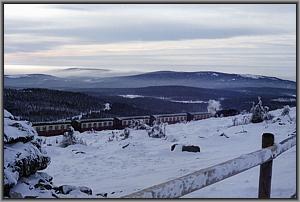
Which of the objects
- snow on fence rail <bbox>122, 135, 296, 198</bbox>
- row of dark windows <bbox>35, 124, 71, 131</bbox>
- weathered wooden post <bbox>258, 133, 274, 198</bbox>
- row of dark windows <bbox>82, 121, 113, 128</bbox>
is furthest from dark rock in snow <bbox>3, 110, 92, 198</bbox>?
weathered wooden post <bbox>258, 133, 274, 198</bbox>

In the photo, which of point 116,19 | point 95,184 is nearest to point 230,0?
point 116,19

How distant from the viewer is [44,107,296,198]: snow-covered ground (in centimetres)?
248

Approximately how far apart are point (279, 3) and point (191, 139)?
3.17ft

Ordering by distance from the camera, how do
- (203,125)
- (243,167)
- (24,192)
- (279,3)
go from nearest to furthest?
1. (243,167)
2. (24,192)
3. (279,3)
4. (203,125)

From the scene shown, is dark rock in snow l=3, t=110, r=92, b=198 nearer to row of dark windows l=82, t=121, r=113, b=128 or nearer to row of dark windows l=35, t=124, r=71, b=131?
row of dark windows l=35, t=124, r=71, b=131

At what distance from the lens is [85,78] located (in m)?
2.53

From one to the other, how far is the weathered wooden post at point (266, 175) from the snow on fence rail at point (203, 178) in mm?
71

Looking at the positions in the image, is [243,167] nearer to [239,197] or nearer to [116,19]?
[239,197]

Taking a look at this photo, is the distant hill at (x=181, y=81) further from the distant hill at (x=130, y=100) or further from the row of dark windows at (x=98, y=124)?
the row of dark windows at (x=98, y=124)

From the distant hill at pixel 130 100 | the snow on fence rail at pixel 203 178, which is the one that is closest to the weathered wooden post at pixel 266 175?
the snow on fence rail at pixel 203 178

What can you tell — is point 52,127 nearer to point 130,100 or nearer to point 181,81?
point 130,100

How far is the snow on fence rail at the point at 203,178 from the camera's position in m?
1.64

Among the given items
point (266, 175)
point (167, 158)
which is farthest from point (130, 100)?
point (266, 175)

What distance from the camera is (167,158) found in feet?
8.57
